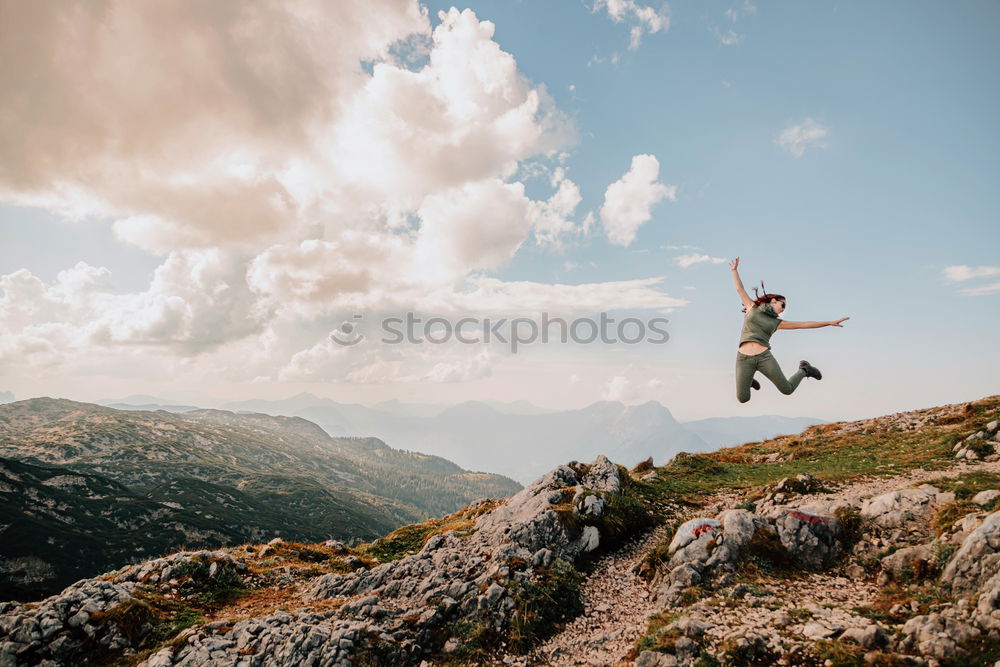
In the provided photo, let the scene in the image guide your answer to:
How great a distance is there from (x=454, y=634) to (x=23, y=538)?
8667 inches

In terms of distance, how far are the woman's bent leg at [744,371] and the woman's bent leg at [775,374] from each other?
1.04 ft

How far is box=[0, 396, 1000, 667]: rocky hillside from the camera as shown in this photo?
1191 centimetres

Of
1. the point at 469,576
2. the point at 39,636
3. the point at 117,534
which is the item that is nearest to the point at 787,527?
the point at 469,576

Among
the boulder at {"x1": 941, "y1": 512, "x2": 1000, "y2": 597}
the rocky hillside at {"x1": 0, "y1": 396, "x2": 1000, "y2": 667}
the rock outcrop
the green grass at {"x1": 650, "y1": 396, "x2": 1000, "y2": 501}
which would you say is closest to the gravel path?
the rocky hillside at {"x1": 0, "y1": 396, "x2": 1000, "y2": 667}

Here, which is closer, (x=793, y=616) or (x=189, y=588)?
(x=793, y=616)

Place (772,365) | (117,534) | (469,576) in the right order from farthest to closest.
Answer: (117,534) < (469,576) < (772,365)

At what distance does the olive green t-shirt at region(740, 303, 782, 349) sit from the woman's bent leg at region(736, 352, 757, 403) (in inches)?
25.5

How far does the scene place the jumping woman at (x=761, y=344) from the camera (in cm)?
1524

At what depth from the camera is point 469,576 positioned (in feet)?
63.1

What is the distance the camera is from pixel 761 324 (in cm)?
1531

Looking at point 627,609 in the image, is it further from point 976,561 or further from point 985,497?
point 985,497

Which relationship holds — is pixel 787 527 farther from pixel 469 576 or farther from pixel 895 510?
pixel 469 576

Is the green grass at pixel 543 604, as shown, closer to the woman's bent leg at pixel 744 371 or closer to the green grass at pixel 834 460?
the woman's bent leg at pixel 744 371

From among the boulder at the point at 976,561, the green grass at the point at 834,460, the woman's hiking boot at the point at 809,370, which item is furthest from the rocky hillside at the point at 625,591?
the woman's hiking boot at the point at 809,370
